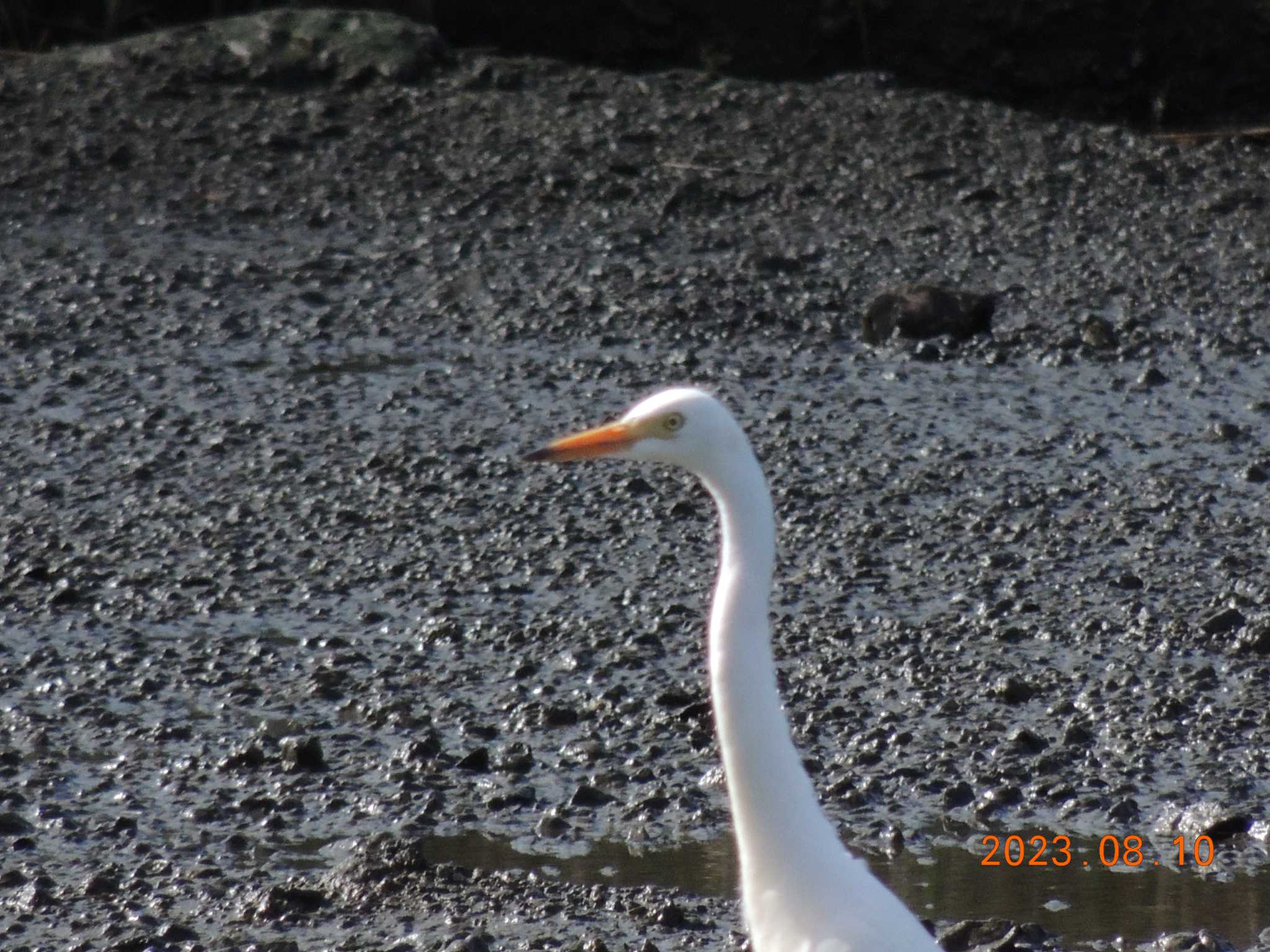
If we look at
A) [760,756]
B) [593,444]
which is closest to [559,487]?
[593,444]

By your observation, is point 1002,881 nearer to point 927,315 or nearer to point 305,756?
point 305,756

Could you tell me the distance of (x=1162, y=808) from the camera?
4555 mm

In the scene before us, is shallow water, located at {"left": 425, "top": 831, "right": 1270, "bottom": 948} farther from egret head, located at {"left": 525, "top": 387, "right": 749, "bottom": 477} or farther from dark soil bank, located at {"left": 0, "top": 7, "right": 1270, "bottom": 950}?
egret head, located at {"left": 525, "top": 387, "right": 749, "bottom": 477}

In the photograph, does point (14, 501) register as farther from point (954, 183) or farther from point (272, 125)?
point (954, 183)

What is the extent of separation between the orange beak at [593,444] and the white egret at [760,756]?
50 millimetres

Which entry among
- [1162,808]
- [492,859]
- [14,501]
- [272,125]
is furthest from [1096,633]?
[272,125]

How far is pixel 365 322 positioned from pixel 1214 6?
594 centimetres

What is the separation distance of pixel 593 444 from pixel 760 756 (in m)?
0.63

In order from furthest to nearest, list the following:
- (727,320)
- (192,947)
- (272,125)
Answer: (272,125) → (727,320) → (192,947)

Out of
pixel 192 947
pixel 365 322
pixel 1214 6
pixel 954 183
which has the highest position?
pixel 1214 6

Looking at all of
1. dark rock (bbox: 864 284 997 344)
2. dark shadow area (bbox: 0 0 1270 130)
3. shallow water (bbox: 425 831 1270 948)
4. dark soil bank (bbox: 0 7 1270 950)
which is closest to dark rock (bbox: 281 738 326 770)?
dark soil bank (bbox: 0 7 1270 950)

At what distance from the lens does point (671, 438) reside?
3322 millimetres
